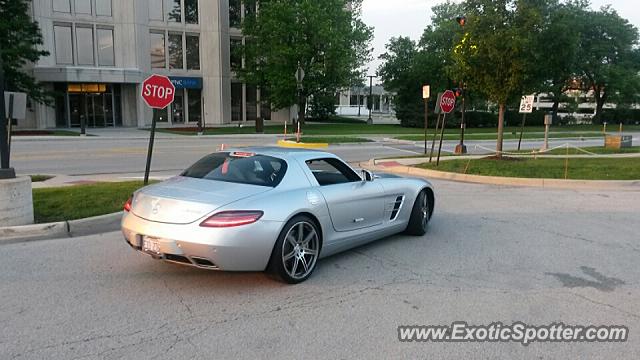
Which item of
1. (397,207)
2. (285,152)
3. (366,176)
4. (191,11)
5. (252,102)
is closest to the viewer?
(285,152)

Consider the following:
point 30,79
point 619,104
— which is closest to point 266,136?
point 30,79

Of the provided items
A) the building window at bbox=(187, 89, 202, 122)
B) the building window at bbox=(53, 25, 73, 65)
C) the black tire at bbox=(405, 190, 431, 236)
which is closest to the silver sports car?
the black tire at bbox=(405, 190, 431, 236)

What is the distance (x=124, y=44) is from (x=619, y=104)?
47573mm

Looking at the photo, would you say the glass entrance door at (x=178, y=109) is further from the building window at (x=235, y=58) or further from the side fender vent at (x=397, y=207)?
the side fender vent at (x=397, y=207)

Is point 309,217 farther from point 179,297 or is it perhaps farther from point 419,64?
point 419,64

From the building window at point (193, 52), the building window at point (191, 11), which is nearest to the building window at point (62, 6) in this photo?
the building window at point (191, 11)

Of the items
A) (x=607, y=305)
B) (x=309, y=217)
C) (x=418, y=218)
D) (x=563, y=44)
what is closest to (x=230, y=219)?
(x=309, y=217)

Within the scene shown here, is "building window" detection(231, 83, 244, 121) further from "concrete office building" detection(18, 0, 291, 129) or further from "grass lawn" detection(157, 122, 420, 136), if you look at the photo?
"grass lawn" detection(157, 122, 420, 136)

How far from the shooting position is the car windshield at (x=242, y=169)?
5523 mm

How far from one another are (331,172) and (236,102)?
3934cm

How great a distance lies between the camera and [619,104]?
55000 millimetres

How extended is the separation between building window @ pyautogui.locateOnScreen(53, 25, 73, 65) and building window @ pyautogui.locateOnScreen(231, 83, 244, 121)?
12.4m

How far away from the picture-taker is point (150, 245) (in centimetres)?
499

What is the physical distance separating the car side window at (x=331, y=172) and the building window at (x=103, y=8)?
35928mm
